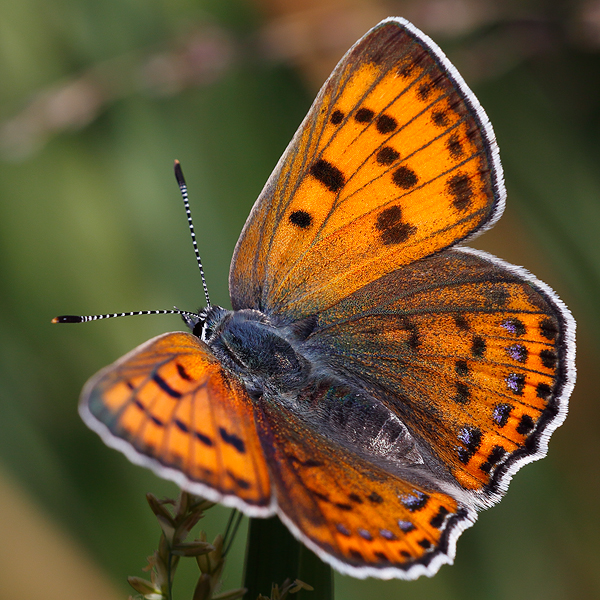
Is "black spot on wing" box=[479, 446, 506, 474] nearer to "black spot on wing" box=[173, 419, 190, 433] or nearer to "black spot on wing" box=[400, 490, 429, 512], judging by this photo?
"black spot on wing" box=[400, 490, 429, 512]

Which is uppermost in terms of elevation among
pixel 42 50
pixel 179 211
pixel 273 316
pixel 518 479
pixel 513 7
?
pixel 42 50

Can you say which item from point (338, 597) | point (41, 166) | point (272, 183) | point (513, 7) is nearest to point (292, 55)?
point (272, 183)

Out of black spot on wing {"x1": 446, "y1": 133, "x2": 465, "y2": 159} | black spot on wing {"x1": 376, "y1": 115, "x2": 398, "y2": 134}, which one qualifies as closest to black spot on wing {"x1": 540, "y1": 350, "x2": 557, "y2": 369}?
black spot on wing {"x1": 446, "y1": 133, "x2": 465, "y2": 159}

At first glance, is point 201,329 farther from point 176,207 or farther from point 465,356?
point 176,207

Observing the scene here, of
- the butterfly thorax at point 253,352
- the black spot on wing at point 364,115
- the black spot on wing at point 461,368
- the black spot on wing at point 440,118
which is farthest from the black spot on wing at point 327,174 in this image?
the black spot on wing at point 461,368

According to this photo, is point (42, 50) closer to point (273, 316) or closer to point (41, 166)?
point (41, 166)

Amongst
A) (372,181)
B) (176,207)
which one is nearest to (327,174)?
(372,181)
